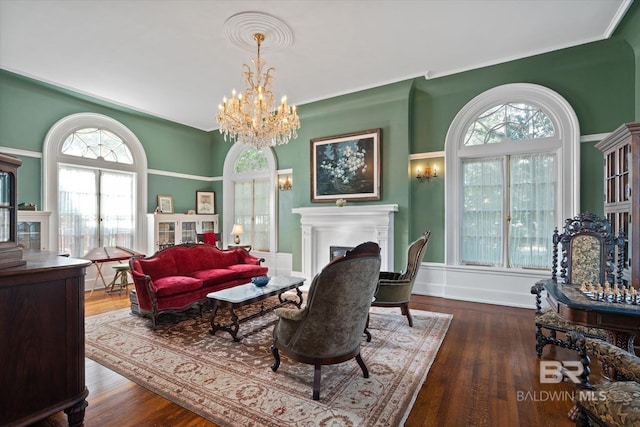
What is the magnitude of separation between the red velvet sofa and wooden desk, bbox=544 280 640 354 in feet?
13.8

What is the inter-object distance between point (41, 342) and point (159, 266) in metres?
2.72

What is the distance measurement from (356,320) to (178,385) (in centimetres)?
159

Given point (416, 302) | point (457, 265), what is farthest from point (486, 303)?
point (416, 302)

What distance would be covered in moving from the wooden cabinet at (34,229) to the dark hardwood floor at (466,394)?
3.22m

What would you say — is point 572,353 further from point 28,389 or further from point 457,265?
point 28,389

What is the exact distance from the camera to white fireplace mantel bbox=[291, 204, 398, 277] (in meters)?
5.66

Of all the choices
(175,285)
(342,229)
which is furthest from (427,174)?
(175,285)

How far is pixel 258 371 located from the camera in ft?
9.04

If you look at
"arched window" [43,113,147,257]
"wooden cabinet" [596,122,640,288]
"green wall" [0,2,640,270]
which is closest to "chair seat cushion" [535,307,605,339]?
"wooden cabinet" [596,122,640,288]

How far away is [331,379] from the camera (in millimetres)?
2621

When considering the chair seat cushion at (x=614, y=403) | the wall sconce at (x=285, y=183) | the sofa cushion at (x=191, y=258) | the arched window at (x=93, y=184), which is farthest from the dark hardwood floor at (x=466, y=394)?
the wall sconce at (x=285, y=183)

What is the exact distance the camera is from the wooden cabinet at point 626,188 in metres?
2.92

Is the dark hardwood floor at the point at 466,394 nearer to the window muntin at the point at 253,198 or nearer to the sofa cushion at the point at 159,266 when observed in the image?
the sofa cushion at the point at 159,266

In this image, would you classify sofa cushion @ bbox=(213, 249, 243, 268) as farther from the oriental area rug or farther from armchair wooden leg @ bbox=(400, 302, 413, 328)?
armchair wooden leg @ bbox=(400, 302, 413, 328)
